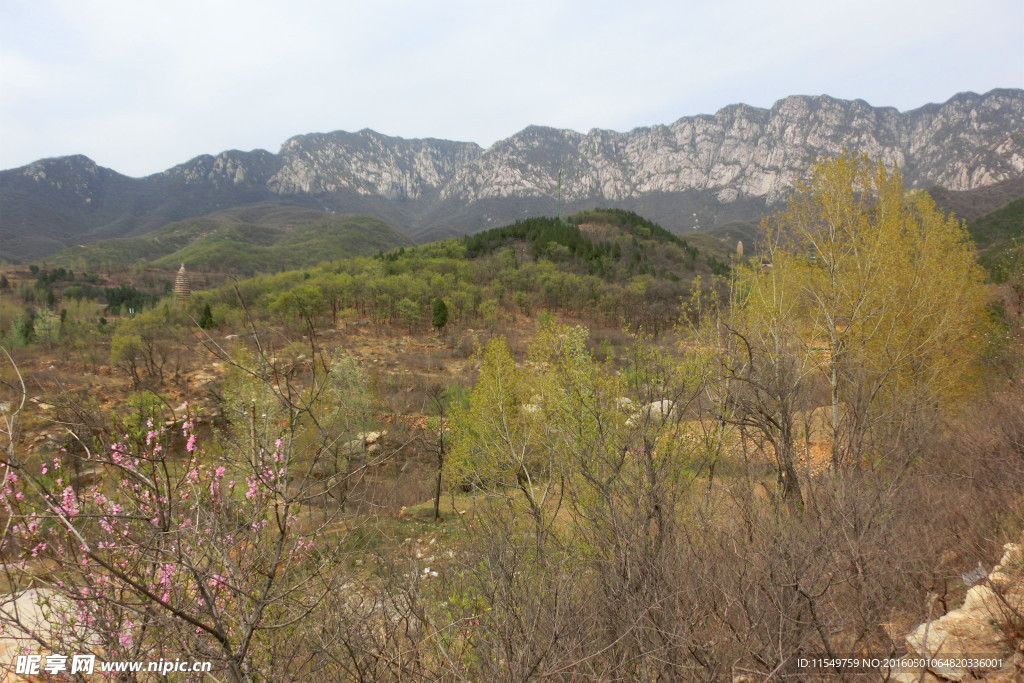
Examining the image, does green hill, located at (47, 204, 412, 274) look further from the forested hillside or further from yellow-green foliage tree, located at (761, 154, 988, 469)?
yellow-green foliage tree, located at (761, 154, 988, 469)

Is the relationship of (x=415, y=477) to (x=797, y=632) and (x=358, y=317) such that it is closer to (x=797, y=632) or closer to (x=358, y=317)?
(x=797, y=632)

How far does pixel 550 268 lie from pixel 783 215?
53.8m

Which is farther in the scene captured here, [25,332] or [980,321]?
[25,332]

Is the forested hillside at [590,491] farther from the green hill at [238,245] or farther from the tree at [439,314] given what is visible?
the green hill at [238,245]

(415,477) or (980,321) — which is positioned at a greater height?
(980,321)

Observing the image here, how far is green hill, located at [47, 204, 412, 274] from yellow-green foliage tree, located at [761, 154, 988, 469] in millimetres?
104650

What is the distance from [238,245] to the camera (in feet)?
435

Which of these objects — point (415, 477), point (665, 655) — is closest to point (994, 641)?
point (665, 655)

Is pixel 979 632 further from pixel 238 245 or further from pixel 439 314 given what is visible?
pixel 238 245

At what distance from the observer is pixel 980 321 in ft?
44.5

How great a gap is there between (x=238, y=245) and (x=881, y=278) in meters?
150

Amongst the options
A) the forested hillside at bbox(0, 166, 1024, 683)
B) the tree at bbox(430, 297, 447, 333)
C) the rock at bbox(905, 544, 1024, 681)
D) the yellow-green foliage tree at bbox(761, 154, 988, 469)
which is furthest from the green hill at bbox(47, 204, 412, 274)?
the rock at bbox(905, 544, 1024, 681)

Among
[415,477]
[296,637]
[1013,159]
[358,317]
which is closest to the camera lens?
[296,637]

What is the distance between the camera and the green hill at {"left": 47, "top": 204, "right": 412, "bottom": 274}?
11700 centimetres
